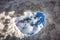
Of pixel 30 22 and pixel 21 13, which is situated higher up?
pixel 21 13

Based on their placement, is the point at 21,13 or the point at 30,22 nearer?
the point at 30,22

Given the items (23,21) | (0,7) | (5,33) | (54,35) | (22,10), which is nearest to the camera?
(54,35)

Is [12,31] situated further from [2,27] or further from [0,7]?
[0,7]

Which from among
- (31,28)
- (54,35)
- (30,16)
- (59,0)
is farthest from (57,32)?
(59,0)

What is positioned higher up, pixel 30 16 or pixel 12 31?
pixel 30 16

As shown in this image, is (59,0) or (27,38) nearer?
(27,38)

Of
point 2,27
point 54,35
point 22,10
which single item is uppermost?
point 22,10

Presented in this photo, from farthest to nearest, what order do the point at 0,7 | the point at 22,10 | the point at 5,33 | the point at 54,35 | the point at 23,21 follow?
the point at 0,7 → the point at 22,10 → the point at 23,21 → the point at 5,33 → the point at 54,35
